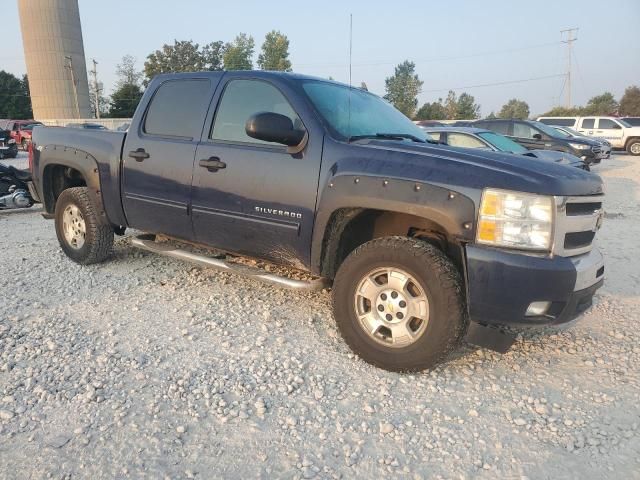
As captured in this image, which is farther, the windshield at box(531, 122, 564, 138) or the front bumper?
the windshield at box(531, 122, 564, 138)

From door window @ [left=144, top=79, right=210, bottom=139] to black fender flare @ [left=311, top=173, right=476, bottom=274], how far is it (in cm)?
145

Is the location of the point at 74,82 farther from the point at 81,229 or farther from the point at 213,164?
the point at 213,164

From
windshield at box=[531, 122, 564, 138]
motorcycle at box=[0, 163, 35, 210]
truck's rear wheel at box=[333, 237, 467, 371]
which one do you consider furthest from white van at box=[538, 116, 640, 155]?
truck's rear wheel at box=[333, 237, 467, 371]

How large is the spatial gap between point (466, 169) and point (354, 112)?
1311 mm

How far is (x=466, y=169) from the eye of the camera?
278 centimetres

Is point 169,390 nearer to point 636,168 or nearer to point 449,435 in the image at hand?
point 449,435

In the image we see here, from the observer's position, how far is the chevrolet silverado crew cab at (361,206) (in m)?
2.69

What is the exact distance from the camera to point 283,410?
2672 mm

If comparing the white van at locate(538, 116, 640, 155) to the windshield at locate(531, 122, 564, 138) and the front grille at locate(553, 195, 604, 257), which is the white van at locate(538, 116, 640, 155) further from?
the front grille at locate(553, 195, 604, 257)

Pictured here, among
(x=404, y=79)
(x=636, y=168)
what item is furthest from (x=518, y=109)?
(x=636, y=168)

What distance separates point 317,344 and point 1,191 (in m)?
6.95

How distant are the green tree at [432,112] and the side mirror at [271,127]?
183 ft

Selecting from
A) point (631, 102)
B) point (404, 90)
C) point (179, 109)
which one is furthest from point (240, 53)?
point (179, 109)

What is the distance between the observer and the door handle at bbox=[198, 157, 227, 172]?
12.2ft
